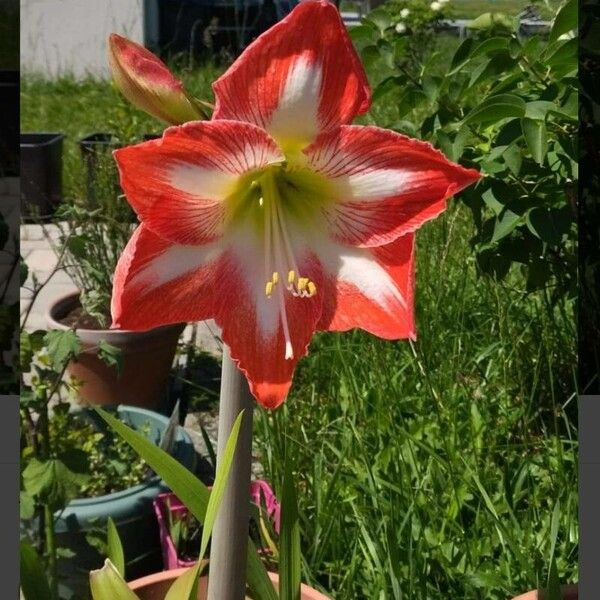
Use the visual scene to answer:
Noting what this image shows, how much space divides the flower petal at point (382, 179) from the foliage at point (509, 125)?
431mm

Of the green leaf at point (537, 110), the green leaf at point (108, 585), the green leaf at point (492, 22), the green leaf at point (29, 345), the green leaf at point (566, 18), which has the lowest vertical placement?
the green leaf at point (108, 585)

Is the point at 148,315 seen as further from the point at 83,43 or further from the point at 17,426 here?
the point at 83,43

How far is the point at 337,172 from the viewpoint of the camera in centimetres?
50

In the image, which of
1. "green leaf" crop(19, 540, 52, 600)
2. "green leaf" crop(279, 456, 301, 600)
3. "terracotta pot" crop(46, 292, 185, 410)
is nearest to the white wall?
"terracotta pot" crop(46, 292, 185, 410)

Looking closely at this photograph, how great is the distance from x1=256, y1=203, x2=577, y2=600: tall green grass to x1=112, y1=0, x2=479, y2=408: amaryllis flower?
1.57 ft

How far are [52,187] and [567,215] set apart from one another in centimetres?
216

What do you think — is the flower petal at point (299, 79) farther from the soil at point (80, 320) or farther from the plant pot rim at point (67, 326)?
the soil at point (80, 320)

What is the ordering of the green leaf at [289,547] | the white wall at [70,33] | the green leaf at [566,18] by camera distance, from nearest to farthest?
the green leaf at [289,547] → the green leaf at [566,18] → the white wall at [70,33]

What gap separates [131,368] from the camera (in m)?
1.82

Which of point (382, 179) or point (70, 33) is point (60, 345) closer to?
point (382, 179)

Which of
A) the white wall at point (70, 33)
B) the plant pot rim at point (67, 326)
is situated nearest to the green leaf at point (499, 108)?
the plant pot rim at point (67, 326)

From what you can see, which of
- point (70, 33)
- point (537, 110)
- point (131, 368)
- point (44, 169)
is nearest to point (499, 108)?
point (537, 110)

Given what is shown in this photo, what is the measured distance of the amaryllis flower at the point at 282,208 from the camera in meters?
0.45

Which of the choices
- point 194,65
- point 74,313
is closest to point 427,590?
point 74,313
